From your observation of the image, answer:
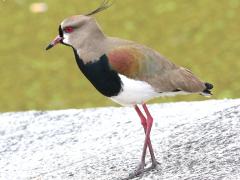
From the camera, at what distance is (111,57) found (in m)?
4.62

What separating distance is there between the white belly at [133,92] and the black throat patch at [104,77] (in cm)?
3

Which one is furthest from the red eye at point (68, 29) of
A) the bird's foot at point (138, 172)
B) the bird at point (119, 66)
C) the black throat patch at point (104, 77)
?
the bird's foot at point (138, 172)

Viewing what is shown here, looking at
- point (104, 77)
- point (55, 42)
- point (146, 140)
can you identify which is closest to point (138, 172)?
point (146, 140)

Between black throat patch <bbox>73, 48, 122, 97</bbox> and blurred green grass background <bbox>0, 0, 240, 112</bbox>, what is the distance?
Result: 3.77 m

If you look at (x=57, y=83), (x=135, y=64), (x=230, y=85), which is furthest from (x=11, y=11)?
(x=135, y=64)

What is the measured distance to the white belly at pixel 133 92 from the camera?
182 inches

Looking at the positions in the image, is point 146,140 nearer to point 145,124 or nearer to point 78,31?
point 145,124

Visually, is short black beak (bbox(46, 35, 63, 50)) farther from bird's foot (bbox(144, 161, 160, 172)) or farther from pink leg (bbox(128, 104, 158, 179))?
bird's foot (bbox(144, 161, 160, 172))

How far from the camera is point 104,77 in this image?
15.0ft

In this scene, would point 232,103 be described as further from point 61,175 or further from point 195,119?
point 61,175

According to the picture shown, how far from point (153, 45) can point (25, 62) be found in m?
1.59

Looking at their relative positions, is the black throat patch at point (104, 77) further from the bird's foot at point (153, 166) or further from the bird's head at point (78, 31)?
the bird's foot at point (153, 166)

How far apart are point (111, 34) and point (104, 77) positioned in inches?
213

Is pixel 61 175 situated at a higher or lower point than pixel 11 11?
lower
